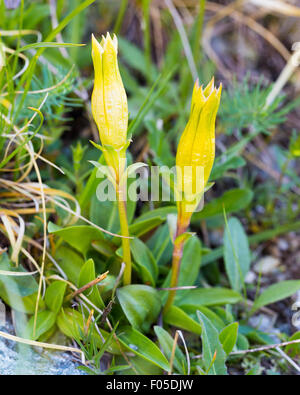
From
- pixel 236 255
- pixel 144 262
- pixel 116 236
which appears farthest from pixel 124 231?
pixel 236 255

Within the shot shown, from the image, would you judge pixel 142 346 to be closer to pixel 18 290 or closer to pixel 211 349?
pixel 211 349

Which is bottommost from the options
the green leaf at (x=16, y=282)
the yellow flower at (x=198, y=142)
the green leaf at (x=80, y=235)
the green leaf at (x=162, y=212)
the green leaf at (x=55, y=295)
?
the green leaf at (x=55, y=295)

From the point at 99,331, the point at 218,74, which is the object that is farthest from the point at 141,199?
the point at 218,74

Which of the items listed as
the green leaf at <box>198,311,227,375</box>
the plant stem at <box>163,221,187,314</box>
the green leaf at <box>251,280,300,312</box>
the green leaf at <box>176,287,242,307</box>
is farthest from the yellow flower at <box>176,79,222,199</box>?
the green leaf at <box>251,280,300,312</box>

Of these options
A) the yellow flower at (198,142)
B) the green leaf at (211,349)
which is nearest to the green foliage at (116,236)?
the green leaf at (211,349)

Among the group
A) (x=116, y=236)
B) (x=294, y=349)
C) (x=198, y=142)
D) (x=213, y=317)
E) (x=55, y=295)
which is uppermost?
(x=198, y=142)

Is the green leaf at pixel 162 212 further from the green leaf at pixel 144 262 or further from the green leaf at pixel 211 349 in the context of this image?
the green leaf at pixel 211 349

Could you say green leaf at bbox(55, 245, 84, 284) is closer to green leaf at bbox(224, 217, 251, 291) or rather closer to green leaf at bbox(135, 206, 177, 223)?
green leaf at bbox(135, 206, 177, 223)
